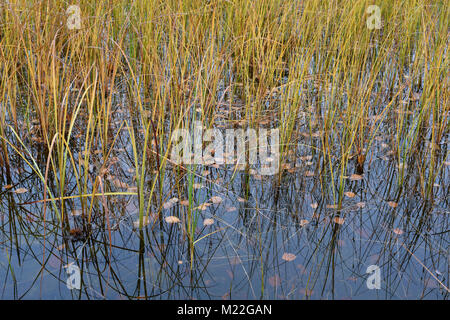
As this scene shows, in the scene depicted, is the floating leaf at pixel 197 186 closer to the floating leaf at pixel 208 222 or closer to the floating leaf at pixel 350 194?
the floating leaf at pixel 208 222

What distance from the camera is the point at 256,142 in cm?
312

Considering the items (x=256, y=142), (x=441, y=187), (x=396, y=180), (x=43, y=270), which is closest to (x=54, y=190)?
(x=43, y=270)

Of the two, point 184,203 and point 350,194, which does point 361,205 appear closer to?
point 350,194

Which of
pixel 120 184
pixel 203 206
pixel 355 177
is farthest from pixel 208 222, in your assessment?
pixel 355 177

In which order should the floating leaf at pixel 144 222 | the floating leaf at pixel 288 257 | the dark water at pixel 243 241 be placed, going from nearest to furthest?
the dark water at pixel 243 241 < the floating leaf at pixel 288 257 < the floating leaf at pixel 144 222

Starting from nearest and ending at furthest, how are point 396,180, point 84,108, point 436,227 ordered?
point 436,227 < point 396,180 < point 84,108

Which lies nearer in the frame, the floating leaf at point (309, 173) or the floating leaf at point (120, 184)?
the floating leaf at point (120, 184)

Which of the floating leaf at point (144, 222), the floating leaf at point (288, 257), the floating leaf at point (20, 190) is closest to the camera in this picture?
the floating leaf at point (288, 257)

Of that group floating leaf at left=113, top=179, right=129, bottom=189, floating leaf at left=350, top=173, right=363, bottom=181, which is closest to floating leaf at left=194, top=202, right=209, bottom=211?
floating leaf at left=113, top=179, right=129, bottom=189

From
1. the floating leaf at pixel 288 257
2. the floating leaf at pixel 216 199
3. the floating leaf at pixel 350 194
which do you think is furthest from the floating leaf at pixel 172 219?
the floating leaf at pixel 350 194

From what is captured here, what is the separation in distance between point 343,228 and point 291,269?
0.46 m

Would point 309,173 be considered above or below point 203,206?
above
